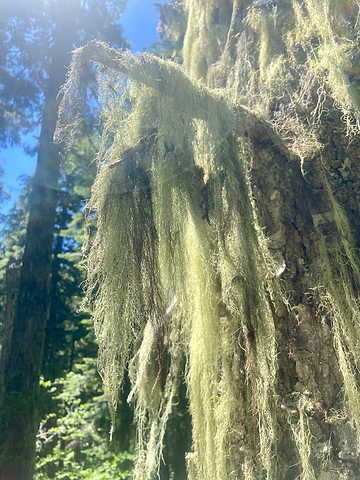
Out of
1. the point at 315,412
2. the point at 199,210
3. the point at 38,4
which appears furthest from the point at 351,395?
the point at 38,4

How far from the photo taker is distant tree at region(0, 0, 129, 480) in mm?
3947

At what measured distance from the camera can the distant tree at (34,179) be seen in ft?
13.0

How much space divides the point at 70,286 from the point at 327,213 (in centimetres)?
616

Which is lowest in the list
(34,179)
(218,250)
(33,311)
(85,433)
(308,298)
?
(85,433)

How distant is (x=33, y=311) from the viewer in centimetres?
447

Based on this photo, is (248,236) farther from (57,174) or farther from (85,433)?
(85,433)

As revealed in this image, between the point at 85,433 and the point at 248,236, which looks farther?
the point at 85,433

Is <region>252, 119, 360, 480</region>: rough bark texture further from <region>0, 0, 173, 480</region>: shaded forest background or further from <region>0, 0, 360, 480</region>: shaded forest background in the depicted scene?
<region>0, 0, 173, 480</region>: shaded forest background

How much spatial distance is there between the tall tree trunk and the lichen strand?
2804 mm

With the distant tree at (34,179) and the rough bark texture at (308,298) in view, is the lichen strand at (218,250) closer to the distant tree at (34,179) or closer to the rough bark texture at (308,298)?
the rough bark texture at (308,298)

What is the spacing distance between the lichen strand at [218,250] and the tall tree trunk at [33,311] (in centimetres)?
280

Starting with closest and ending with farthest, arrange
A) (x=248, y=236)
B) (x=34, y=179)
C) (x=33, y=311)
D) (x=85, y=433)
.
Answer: (x=248, y=236)
(x=33, y=311)
(x=34, y=179)
(x=85, y=433)

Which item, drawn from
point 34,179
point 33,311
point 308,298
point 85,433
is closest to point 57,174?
point 34,179

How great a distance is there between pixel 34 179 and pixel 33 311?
216 cm
